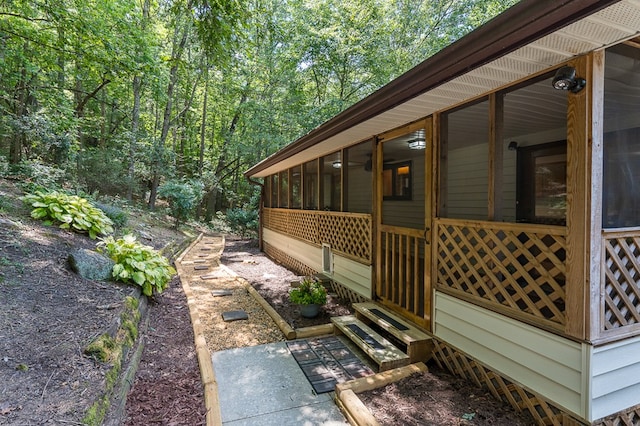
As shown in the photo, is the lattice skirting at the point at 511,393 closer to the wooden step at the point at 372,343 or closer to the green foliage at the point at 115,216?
the wooden step at the point at 372,343

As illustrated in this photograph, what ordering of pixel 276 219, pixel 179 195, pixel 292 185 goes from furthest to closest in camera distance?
pixel 179 195
pixel 276 219
pixel 292 185

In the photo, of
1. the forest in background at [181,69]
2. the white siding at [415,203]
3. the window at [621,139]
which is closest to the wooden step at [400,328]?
the window at [621,139]

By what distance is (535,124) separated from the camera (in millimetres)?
4688

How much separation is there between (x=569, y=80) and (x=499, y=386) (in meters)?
2.41

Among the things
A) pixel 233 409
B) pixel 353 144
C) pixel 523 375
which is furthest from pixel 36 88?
pixel 523 375

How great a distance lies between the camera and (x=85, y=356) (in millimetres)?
2551

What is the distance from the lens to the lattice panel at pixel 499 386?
2260 mm

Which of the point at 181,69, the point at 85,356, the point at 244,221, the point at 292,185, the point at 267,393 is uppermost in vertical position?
the point at 181,69

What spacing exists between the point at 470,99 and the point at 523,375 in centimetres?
245

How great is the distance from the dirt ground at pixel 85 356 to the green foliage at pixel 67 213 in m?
0.34

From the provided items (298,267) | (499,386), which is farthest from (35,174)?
(499,386)

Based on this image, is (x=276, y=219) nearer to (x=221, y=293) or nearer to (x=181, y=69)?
(x=221, y=293)

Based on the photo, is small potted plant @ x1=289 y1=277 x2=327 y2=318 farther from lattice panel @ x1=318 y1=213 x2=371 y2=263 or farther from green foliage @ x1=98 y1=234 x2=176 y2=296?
green foliage @ x1=98 y1=234 x2=176 y2=296

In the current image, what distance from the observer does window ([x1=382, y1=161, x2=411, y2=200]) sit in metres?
7.88
